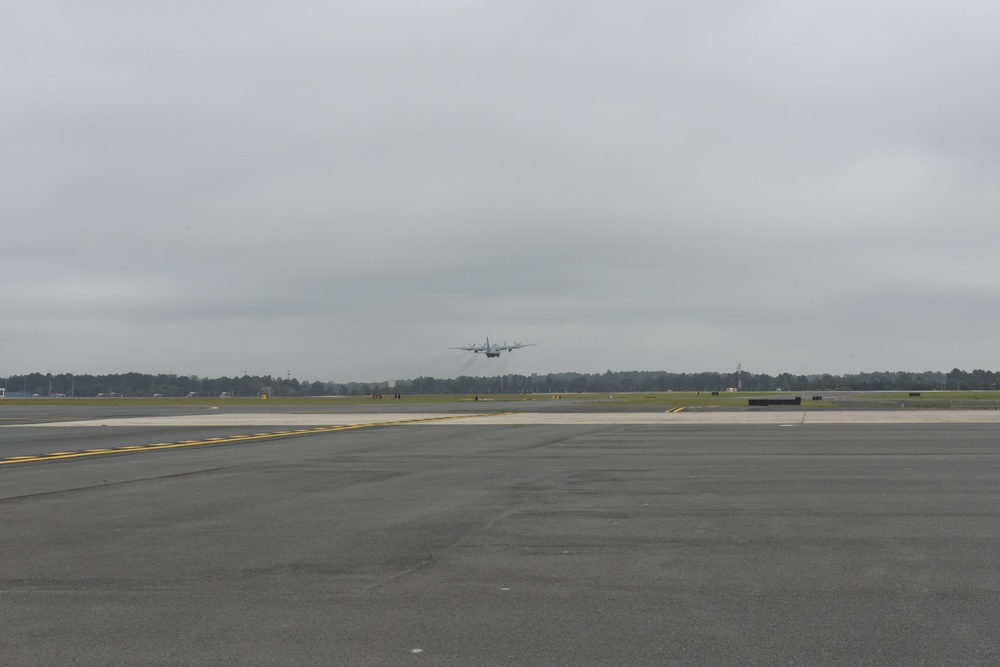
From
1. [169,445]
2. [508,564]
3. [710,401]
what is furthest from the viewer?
[710,401]

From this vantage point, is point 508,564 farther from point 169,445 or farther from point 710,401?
point 710,401

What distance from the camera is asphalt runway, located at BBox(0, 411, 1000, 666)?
6.30 metres

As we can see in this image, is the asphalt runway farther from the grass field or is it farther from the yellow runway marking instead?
the grass field

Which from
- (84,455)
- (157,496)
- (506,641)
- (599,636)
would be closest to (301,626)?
(506,641)

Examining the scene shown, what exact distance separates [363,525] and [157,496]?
529 cm

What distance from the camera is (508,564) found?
29.2ft

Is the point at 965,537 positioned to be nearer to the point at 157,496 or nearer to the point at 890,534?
the point at 890,534

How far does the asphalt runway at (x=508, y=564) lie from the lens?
6297 mm

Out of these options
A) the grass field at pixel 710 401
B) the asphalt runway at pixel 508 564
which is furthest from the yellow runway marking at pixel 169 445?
the grass field at pixel 710 401

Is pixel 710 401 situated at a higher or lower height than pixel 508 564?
higher

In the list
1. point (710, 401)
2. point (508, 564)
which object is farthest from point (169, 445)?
point (710, 401)

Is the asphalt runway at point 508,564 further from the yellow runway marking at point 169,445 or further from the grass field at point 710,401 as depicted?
the grass field at point 710,401

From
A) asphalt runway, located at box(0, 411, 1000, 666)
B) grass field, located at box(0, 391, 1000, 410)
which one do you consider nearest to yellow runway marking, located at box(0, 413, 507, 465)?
asphalt runway, located at box(0, 411, 1000, 666)

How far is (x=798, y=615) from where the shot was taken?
22.6 ft
